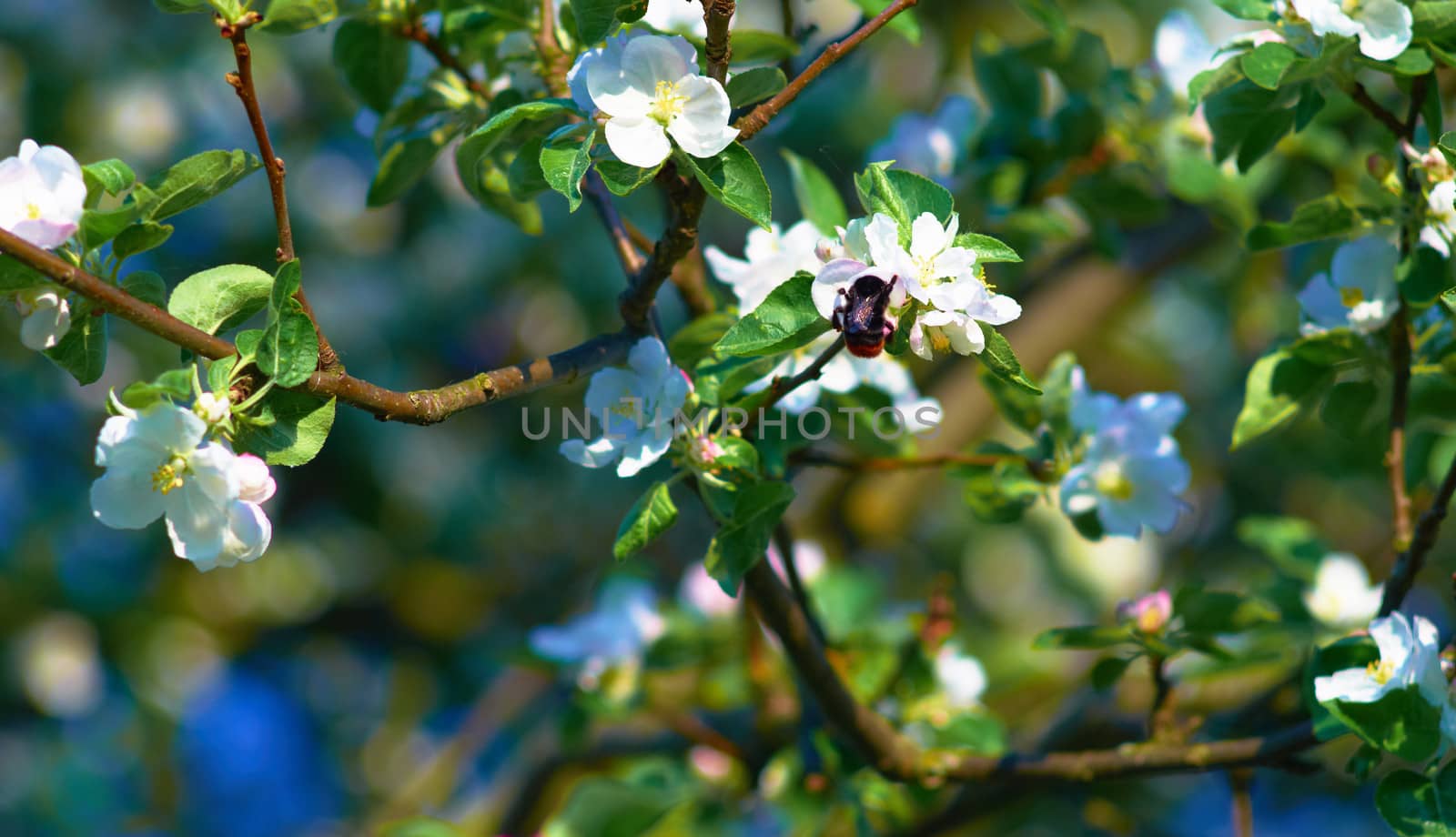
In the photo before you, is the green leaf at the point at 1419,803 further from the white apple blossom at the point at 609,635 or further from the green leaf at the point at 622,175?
the white apple blossom at the point at 609,635

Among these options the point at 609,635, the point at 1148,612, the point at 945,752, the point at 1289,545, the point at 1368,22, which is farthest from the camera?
the point at 609,635

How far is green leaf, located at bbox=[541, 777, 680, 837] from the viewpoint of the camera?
4.81ft

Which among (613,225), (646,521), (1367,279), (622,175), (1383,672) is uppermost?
(622,175)

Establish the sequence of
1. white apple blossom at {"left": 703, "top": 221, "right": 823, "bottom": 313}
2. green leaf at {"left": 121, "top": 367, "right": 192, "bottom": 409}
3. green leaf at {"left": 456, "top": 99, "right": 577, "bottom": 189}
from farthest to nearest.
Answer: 1. white apple blossom at {"left": 703, "top": 221, "right": 823, "bottom": 313}
2. green leaf at {"left": 456, "top": 99, "right": 577, "bottom": 189}
3. green leaf at {"left": 121, "top": 367, "right": 192, "bottom": 409}

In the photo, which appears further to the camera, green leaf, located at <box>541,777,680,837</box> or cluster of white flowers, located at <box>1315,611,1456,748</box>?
green leaf, located at <box>541,777,680,837</box>

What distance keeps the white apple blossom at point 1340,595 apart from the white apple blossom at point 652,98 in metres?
0.88

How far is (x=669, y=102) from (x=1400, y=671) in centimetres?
64

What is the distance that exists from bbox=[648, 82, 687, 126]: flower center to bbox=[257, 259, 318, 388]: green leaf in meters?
0.23

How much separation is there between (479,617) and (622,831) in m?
1.71

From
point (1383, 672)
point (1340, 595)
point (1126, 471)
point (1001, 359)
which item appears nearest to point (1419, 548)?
point (1383, 672)

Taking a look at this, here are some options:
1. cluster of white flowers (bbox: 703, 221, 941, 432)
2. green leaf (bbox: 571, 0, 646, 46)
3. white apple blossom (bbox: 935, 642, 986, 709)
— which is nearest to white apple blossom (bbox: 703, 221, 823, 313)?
cluster of white flowers (bbox: 703, 221, 941, 432)

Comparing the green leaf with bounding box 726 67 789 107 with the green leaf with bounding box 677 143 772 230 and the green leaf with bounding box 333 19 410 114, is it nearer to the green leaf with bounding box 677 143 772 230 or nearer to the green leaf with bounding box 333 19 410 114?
the green leaf with bounding box 677 143 772 230

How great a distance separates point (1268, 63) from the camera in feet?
2.99

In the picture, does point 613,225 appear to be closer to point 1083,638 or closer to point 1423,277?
point 1083,638
